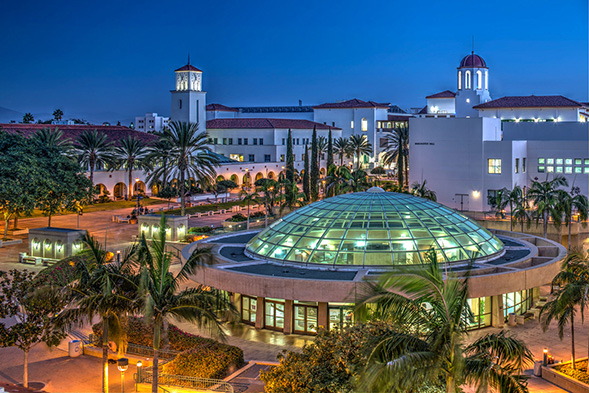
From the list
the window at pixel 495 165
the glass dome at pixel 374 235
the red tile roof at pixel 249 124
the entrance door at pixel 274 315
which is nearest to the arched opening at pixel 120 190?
the red tile roof at pixel 249 124

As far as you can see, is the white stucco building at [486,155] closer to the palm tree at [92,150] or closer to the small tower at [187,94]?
the palm tree at [92,150]

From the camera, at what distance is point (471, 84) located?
91.4 m

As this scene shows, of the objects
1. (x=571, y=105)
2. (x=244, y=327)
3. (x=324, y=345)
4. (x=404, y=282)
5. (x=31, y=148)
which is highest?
(x=571, y=105)

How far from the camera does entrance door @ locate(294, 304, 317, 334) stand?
82.2ft

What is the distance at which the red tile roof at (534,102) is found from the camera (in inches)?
2896

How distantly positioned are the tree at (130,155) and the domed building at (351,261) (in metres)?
45.6

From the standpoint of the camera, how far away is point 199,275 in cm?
2688

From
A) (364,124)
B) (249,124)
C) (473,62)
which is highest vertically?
(473,62)

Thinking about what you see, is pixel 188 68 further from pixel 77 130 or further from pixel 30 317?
pixel 30 317

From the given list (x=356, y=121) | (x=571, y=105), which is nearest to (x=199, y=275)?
(x=571, y=105)

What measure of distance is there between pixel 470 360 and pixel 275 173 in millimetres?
88004

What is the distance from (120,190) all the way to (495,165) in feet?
143

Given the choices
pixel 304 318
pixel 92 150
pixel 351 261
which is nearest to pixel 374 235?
pixel 351 261

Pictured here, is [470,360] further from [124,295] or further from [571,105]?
[571,105]
